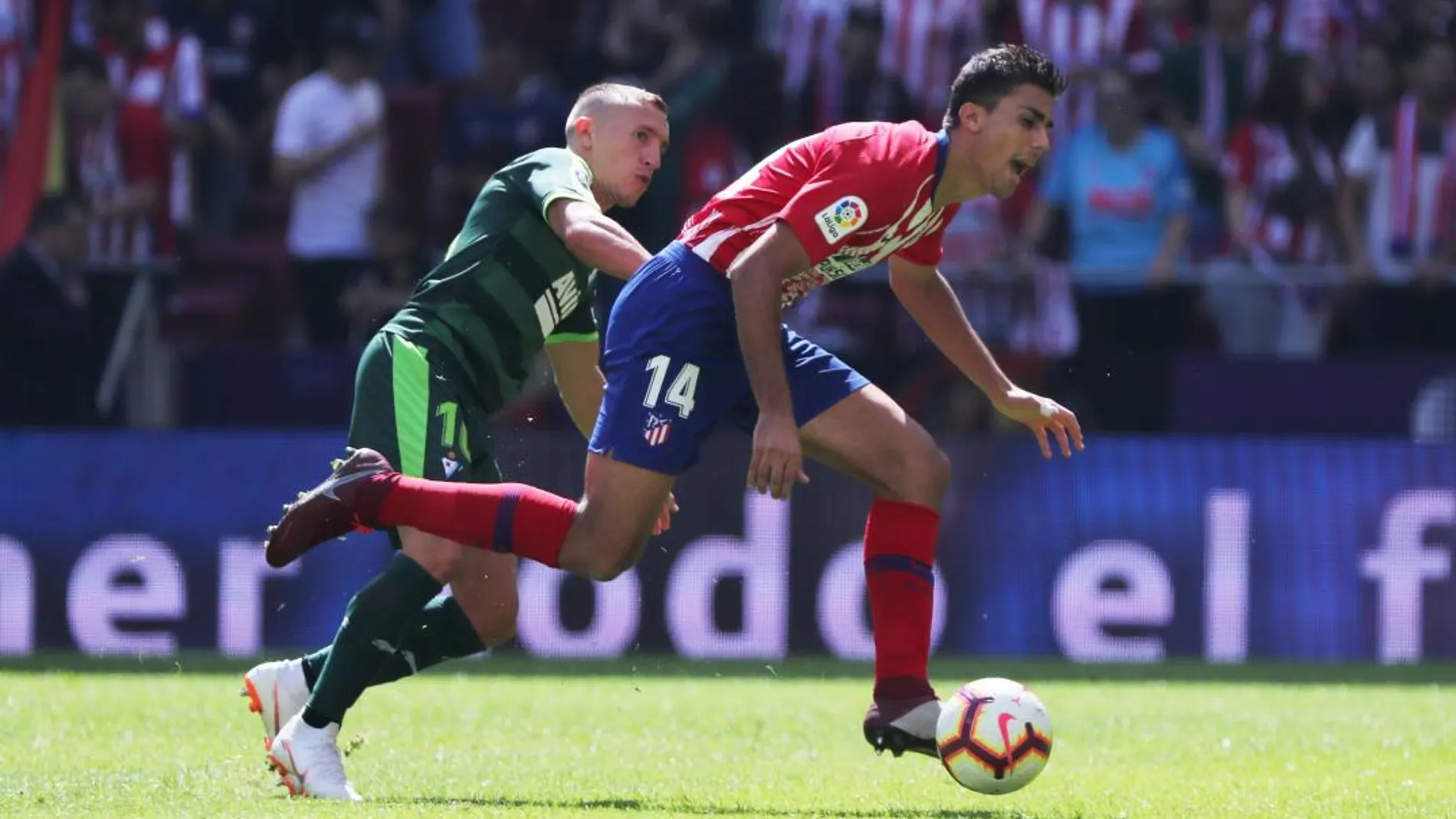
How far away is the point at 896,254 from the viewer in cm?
708

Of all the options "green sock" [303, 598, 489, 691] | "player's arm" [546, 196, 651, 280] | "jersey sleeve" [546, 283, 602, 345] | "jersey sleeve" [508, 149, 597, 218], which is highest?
"jersey sleeve" [508, 149, 597, 218]

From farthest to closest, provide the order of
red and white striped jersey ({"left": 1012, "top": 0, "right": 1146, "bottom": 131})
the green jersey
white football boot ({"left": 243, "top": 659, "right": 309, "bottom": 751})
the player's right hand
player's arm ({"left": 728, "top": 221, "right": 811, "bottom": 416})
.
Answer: red and white striped jersey ({"left": 1012, "top": 0, "right": 1146, "bottom": 131})
white football boot ({"left": 243, "top": 659, "right": 309, "bottom": 751})
the green jersey
player's arm ({"left": 728, "top": 221, "right": 811, "bottom": 416})
the player's right hand

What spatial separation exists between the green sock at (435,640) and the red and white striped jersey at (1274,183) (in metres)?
7.29

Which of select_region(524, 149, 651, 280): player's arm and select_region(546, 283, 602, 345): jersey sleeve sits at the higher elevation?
select_region(524, 149, 651, 280): player's arm

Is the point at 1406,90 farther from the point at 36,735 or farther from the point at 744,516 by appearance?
the point at 36,735

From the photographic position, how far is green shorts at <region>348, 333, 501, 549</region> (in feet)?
22.1

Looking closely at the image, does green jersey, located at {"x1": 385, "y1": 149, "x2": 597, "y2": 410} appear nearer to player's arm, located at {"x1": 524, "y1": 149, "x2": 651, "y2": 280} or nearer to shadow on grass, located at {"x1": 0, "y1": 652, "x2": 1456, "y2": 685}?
player's arm, located at {"x1": 524, "y1": 149, "x2": 651, "y2": 280}

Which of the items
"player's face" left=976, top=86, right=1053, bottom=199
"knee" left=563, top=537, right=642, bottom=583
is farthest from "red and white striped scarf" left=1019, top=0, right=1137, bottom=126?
"knee" left=563, top=537, right=642, bottom=583

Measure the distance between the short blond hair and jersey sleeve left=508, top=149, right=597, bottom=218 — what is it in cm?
19

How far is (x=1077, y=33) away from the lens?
13.4 m

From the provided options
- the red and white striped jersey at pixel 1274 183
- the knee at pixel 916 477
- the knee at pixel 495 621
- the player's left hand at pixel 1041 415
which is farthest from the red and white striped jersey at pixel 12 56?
the knee at pixel 916 477

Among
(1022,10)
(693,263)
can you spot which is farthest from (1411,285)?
(693,263)

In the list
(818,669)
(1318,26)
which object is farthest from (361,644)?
(1318,26)

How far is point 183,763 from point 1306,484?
6.48m
